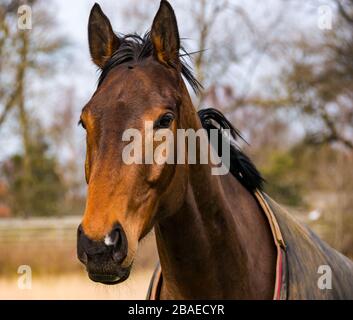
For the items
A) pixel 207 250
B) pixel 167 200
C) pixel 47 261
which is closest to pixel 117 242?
pixel 167 200

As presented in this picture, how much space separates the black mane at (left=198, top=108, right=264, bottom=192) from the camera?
3.87 metres

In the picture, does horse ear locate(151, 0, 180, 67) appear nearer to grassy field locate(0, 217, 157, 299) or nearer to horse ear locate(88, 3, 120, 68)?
horse ear locate(88, 3, 120, 68)

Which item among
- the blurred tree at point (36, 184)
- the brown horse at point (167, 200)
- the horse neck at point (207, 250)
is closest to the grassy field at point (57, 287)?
the blurred tree at point (36, 184)

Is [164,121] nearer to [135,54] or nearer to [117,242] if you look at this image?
[135,54]

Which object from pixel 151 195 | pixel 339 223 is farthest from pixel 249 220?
pixel 339 223

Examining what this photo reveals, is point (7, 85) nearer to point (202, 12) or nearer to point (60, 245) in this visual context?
point (60, 245)

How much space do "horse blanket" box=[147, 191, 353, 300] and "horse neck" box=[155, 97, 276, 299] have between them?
0.34ft

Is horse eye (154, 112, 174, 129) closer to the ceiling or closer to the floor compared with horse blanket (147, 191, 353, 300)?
closer to the ceiling

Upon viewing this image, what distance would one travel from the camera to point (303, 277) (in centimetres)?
370

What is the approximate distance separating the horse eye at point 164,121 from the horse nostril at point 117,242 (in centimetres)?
53

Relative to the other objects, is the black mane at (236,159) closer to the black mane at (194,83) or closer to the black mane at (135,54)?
the black mane at (194,83)

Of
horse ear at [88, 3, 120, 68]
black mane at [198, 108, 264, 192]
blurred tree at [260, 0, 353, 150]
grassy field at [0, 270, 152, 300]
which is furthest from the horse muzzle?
blurred tree at [260, 0, 353, 150]

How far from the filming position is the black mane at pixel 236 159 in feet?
12.7

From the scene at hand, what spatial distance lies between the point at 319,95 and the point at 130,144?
17985mm
